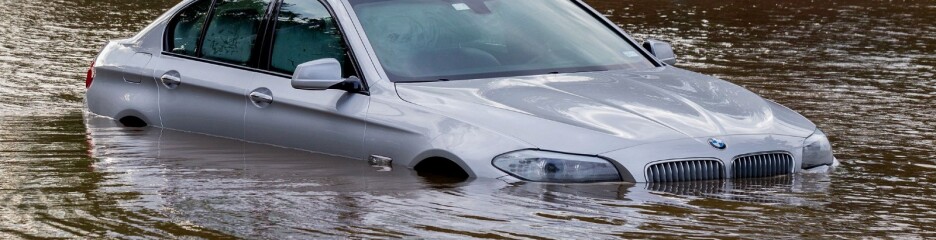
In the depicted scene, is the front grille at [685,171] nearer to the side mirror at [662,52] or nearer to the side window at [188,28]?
the side mirror at [662,52]

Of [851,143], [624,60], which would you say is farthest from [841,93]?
[624,60]

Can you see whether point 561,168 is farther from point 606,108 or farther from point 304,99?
point 304,99

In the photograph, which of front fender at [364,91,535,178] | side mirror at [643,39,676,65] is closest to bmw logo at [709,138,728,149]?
front fender at [364,91,535,178]

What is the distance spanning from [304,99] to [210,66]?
100 centimetres

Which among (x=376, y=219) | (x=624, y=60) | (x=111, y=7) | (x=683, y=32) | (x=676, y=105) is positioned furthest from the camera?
(x=111, y=7)

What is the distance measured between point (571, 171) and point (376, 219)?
965 millimetres

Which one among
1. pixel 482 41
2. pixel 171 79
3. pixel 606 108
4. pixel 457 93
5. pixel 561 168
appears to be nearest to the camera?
pixel 561 168

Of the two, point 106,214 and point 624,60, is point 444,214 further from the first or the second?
point 624,60

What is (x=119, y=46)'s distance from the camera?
36.2 ft

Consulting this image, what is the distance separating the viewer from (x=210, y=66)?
400 inches

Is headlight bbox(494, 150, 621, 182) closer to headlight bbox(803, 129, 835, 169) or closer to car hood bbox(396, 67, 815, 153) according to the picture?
car hood bbox(396, 67, 815, 153)

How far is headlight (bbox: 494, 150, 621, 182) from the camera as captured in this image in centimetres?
827

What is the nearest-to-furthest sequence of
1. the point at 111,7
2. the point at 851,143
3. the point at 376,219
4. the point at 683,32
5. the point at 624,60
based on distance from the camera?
the point at 376,219
the point at 624,60
the point at 851,143
the point at 683,32
the point at 111,7

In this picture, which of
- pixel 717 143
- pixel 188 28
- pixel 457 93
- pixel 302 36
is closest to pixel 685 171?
pixel 717 143
